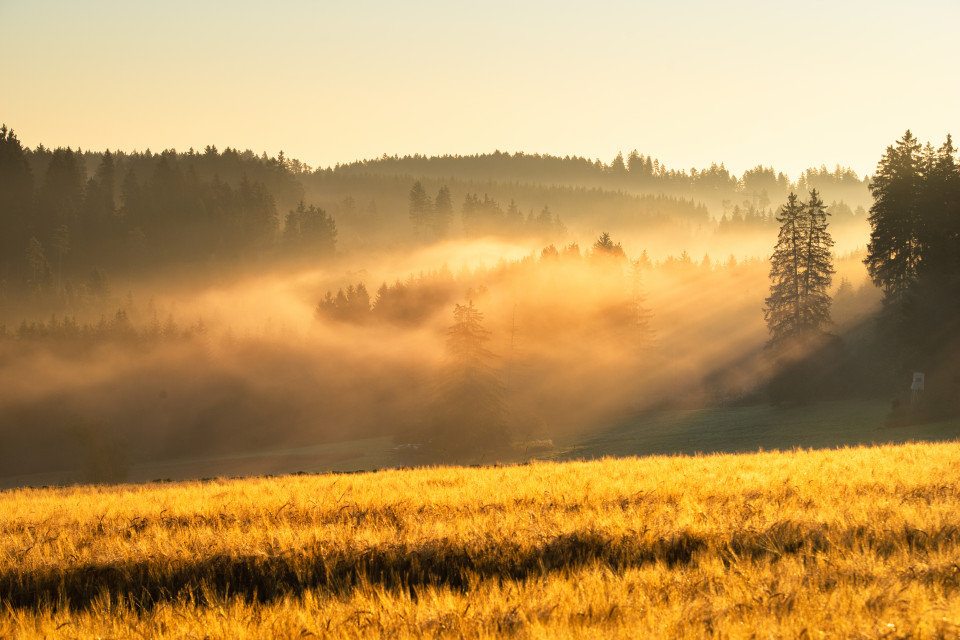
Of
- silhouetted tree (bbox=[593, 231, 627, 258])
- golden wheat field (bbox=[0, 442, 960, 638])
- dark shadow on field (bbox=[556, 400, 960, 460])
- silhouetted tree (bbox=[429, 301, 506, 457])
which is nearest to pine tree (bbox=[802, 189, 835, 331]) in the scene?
dark shadow on field (bbox=[556, 400, 960, 460])

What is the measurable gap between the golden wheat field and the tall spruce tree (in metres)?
56.1

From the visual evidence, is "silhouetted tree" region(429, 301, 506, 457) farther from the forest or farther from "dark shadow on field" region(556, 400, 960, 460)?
"dark shadow on field" region(556, 400, 960, 460)

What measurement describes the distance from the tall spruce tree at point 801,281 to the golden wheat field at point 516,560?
5612cm

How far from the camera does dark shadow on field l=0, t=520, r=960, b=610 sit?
931cm

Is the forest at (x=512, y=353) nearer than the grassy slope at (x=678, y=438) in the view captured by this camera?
No

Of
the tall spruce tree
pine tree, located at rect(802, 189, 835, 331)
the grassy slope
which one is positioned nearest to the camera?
the grassy slope

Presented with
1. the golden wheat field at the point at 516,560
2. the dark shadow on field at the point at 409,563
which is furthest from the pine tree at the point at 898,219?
the dark shadow on field at the point at 409,563

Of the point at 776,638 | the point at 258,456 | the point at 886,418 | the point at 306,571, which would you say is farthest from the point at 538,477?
the point at 258,456

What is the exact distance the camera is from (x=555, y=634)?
663 cm

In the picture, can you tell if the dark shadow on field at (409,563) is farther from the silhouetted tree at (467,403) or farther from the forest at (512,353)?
the silhouetted tree at (467,403)

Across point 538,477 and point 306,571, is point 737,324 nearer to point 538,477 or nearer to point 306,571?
point 538,477

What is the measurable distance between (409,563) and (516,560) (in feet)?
4.30

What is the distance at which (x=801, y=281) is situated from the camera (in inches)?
2781

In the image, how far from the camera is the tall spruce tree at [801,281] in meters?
68.3
